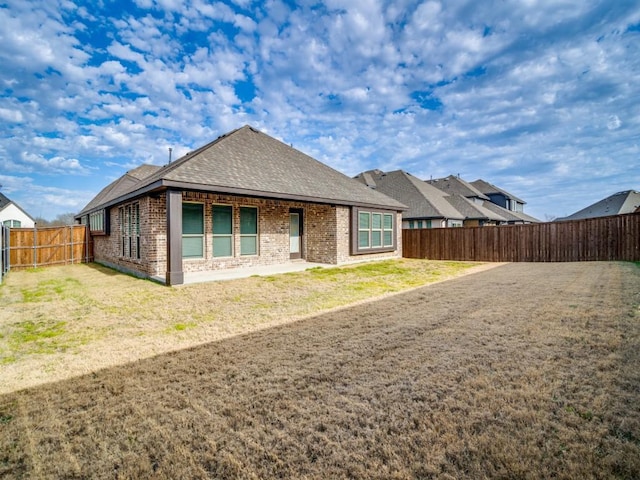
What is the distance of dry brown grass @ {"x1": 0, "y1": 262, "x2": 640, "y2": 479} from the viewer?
183cm

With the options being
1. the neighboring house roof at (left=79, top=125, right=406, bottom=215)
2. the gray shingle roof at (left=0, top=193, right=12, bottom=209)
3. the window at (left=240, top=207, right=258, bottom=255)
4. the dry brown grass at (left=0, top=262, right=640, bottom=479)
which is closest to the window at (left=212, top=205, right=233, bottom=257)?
the window at (left=240, top=207, right=258, bottom=255)

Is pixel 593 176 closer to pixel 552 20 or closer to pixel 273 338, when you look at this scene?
pixel 552 20

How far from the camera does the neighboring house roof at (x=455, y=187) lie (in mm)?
27078

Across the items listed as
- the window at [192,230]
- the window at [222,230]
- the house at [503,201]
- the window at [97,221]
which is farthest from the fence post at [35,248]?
the house at [503,201]

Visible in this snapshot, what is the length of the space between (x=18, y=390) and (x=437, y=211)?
21276mm

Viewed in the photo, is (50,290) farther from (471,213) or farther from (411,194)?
(471,213)

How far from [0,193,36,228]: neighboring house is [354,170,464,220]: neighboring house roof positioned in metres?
34.9

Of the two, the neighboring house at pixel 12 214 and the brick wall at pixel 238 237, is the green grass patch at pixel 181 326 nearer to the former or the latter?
the brick wall at pixel 238 237

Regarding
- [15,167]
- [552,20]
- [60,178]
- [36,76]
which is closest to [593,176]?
[552,20]

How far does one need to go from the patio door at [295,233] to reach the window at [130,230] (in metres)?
5.71

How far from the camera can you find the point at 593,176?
3123cm

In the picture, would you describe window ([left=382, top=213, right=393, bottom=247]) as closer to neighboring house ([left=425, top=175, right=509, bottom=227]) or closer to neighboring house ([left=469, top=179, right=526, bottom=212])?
neighboring house ([left=425, top=175, right=509, bottom=227])

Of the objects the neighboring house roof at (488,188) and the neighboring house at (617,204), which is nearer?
the neighboring house at (617,204)

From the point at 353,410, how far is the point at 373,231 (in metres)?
12.6
